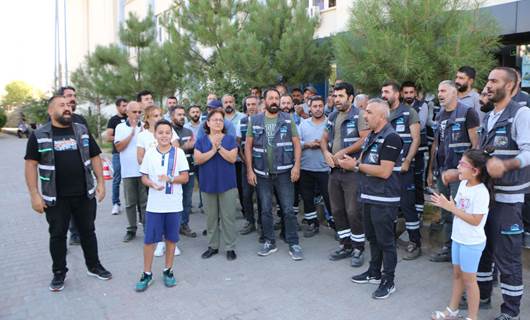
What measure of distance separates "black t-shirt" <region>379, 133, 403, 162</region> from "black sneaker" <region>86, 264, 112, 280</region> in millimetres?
3046

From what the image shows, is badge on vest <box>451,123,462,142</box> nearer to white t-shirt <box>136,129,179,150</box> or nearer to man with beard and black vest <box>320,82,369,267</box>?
man with beard and black vest <box>320,82,369,267</box>

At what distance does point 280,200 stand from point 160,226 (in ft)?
5.10

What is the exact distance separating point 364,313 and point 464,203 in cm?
124

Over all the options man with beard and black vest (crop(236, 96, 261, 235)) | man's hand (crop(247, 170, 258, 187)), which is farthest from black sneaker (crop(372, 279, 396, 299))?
man with beard and black vest (crop(236, 96, 261, 235))

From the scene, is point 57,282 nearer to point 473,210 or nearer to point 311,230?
point 311,230

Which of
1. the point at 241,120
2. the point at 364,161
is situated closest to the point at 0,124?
the point at 241,120

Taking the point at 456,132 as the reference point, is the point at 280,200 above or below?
below

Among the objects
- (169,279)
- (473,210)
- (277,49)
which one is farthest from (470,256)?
(277,49)

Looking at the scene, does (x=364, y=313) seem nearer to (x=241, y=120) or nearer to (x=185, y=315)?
(x=185, y=315)

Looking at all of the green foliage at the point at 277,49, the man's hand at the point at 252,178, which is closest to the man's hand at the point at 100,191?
the man's hand at the point at 252,178

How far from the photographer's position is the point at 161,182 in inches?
178

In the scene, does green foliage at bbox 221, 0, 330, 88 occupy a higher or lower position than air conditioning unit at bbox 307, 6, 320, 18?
lower

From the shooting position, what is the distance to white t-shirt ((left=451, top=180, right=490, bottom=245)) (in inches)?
135

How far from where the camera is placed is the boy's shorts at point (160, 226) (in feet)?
14.6
